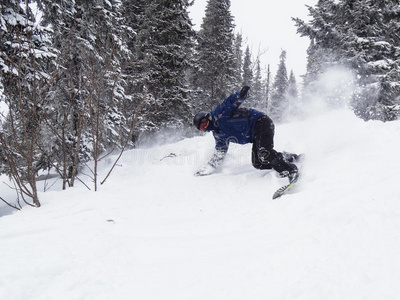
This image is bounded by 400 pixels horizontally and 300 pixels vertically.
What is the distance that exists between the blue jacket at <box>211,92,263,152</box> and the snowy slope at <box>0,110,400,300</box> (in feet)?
3.19

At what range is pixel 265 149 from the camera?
168 inches

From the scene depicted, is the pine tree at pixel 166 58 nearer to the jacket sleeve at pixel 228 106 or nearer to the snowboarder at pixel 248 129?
the snowboarder at pixel 248 129

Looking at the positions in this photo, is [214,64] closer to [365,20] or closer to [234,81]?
[234,81]

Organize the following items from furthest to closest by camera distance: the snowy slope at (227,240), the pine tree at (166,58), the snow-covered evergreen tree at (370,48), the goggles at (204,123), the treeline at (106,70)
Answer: the pine tree at (166,58)
the snow-covered evergreen tree at (370,48)
the goggles at (204,123)
the treeline at (106,70)
the snowy slope at (227,240)

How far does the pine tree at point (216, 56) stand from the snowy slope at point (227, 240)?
45.7ft

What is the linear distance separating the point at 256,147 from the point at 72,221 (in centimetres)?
311

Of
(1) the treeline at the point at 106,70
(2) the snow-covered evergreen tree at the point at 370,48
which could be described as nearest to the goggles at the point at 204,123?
(1) the treeline at the point at 106,70

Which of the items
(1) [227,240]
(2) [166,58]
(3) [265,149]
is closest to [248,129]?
(3) [265,149]

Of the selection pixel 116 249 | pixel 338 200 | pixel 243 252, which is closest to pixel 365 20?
pixel 338 200

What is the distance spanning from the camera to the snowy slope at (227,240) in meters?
1.68

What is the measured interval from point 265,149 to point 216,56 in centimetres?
1431

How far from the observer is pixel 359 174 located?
311 cm

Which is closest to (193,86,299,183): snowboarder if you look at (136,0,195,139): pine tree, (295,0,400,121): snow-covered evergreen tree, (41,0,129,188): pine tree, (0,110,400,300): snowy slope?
(0,110,400,300): snowy slope

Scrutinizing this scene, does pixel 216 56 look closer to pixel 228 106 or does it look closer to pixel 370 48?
pixel 370 48
